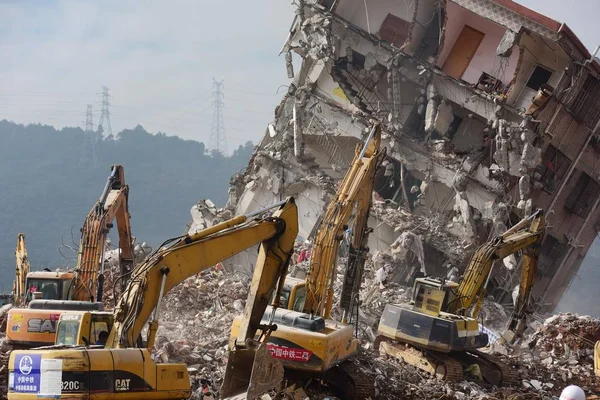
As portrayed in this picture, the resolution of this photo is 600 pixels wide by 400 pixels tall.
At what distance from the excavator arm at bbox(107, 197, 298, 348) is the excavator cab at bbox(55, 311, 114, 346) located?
0.61 meters

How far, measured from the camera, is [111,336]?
918 centimetres

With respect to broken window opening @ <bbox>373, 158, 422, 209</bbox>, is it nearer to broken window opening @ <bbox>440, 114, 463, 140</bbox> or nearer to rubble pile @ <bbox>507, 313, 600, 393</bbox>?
broken window opening @ <bbox>440, 114, 463, 140</bbox>

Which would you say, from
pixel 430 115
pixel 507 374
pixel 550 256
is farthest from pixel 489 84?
pixel 507 374

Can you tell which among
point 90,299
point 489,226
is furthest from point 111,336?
point 489,226

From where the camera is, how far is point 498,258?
17078mm

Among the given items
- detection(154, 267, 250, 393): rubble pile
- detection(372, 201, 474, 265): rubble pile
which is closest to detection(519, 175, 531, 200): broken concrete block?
detection(372, 201, 474, 265): rubble pile

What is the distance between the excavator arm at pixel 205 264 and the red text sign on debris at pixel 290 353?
93 cm

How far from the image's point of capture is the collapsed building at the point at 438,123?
24.6 m

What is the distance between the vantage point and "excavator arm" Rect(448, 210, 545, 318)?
1666cm

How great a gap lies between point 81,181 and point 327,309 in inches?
2868

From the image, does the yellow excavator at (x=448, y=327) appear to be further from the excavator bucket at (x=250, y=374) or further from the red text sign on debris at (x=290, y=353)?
the excavator bucket at (x=250, y=374)

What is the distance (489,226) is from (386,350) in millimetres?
9764

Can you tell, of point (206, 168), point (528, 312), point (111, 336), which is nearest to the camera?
point (111, 336)

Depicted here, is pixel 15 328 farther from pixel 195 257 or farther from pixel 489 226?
pixel 489 226
